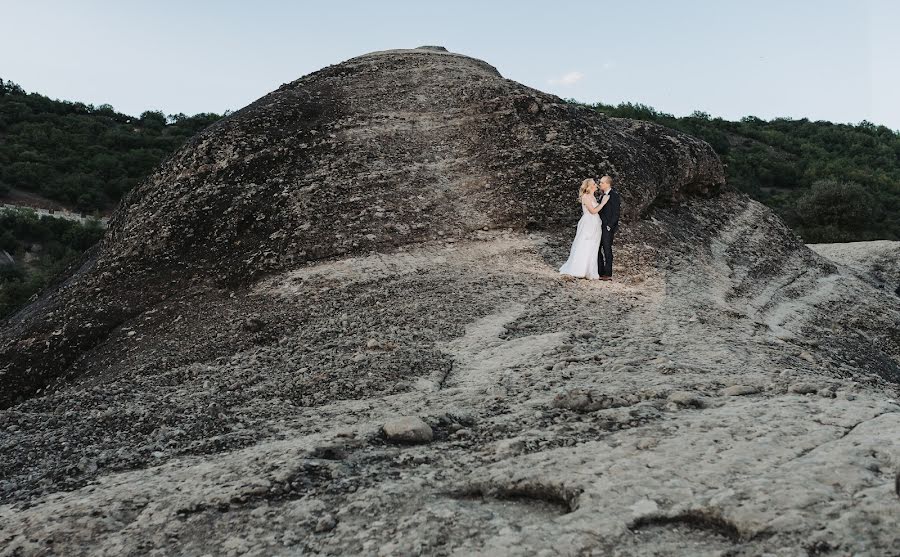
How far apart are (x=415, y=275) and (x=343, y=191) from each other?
2345mm

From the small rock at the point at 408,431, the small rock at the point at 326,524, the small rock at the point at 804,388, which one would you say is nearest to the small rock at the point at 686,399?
the small rock at the point at 804,388

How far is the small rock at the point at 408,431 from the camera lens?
4.80 metres

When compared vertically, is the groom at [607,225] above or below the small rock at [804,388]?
above

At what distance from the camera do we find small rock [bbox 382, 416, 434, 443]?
15.8 feet

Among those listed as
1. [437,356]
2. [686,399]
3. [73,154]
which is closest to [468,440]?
[686,399]

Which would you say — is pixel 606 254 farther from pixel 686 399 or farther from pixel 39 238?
pixel 39 238

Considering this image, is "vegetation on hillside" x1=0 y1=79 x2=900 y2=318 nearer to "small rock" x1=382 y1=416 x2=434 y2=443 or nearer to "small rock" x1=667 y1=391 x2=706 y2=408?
"small rock" x1=382 y1=416 x2=434 y2=443

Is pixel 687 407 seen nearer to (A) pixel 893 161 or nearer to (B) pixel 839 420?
(B) pixel 839 420

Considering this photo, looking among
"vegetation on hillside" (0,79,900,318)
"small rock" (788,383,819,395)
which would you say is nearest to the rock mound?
"small rock" (788,383,819,395)

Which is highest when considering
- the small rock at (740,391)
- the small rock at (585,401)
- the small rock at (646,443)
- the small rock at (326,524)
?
the small rock at (740,391)

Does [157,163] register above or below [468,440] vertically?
above

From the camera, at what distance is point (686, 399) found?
500 cm

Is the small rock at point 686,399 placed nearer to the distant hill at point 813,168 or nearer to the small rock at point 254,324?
the small rock at point 254,324

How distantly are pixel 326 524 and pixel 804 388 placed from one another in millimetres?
3362
